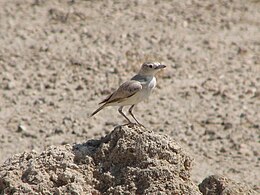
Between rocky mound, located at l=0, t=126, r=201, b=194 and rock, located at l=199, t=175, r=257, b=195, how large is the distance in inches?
21.8

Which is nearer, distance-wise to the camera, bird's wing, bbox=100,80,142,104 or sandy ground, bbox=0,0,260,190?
bird's wing, bbox=100,80,142,104

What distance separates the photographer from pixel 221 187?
7.28 metres

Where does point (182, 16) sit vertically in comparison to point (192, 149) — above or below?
above

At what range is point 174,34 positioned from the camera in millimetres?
14617

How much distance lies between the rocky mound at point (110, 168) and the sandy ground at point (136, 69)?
328 centimetres

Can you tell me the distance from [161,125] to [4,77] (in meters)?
2.83

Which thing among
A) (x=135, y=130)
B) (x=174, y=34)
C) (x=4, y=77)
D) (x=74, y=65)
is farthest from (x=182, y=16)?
(x=135, y=130)

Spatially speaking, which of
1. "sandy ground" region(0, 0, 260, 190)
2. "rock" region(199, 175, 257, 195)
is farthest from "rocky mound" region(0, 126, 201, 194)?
"sandy ground" region(0, 0, 260, 190)

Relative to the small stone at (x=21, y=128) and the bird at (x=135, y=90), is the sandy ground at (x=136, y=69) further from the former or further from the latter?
the bird at (x=135, y=90)

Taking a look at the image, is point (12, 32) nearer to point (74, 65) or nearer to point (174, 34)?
point (74, 65)

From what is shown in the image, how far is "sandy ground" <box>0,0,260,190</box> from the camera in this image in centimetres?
1112

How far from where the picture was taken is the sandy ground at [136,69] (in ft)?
36.5

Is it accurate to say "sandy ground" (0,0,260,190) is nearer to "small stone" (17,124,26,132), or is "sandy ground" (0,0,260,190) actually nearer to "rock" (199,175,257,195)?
"small stone" (17,124,26,132)

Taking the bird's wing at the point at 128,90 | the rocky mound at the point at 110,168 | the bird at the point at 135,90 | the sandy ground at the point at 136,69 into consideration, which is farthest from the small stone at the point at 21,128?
the rocky mound at the point at 110,168
